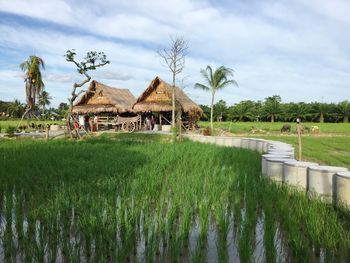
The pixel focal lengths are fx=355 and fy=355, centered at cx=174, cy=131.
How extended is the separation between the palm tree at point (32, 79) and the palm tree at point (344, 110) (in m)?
30.1

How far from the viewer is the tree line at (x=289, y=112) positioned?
37.2 m

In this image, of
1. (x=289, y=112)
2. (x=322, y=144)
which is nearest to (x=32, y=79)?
(x=322, y=144)

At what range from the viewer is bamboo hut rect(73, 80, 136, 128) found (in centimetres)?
1962

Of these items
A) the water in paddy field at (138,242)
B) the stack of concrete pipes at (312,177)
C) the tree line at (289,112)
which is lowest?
the water in paddy field at (138,242)

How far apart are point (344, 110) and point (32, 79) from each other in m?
30.9

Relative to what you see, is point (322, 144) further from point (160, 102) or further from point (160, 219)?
point (160, 219)

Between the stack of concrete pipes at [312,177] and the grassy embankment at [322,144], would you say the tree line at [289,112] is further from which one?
the stack of concrete pipes at [312,177]

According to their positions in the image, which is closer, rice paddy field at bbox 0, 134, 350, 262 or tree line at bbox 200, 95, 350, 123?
rice paddy field at bbox 0, 134, 350, 262

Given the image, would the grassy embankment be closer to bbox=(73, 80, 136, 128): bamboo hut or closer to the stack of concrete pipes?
the stack of concrete pipes

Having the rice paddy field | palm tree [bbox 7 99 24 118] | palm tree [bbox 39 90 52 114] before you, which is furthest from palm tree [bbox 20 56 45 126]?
palm tree [bbox 7 99 24 118]

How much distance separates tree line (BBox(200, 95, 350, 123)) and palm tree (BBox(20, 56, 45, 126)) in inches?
832

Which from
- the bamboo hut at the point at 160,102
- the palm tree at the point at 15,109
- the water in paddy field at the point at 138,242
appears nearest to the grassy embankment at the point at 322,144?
the bamboo hut at the point at 160,102

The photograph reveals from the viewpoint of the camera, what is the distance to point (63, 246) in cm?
281

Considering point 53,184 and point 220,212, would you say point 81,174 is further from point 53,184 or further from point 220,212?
point 220,212
